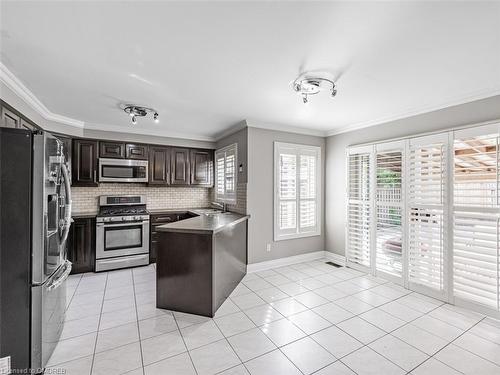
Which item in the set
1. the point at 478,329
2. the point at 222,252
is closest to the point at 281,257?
the point at 222,252

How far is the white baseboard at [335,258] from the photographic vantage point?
4414 millimetres

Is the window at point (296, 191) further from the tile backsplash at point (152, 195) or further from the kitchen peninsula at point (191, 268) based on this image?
the tile backsplash at point (152, 195)

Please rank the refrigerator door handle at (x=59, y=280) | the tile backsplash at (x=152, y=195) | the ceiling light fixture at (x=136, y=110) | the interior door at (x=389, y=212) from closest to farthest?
the refrigerator door handle at (x=59, y=280) < the ceiling light fixture at (x=136, y=110) < the interior door at (x=389, y=212) < the tile backsplash at (x=152, y=195)

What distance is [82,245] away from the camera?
391 centimetres

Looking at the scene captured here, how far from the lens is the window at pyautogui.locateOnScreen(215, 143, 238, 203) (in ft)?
14.4

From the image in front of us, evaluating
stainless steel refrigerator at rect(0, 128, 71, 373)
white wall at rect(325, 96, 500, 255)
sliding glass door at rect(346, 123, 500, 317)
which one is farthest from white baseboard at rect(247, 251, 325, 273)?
stainless steel refrigerator at rect(0, 128, 71, 373)

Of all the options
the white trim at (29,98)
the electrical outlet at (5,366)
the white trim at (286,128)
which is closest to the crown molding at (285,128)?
the white trim at (286,128)

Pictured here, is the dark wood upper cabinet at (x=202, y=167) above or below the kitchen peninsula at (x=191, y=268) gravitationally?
above

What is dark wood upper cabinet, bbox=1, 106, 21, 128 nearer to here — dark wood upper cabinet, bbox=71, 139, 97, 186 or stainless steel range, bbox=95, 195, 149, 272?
dark wood upper cabinet, bbox=71, 139, 97, 186

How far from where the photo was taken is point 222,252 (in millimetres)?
2951

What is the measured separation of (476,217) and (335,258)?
230 cm

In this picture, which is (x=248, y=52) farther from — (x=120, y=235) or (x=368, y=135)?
(x=120, y=235)

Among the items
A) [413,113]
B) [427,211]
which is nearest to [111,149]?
[413,113]

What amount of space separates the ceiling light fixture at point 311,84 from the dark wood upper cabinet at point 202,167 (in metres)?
3.02
